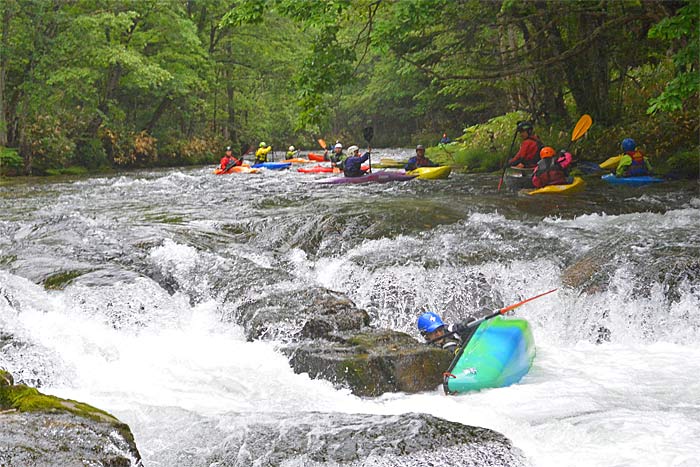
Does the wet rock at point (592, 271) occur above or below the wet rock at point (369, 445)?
above

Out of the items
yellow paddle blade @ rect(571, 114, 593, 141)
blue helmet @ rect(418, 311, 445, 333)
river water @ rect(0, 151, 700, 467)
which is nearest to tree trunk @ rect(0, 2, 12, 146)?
river water @ rect(0, 151, 700, 467)

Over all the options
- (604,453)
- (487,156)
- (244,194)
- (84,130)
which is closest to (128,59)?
(84,130)

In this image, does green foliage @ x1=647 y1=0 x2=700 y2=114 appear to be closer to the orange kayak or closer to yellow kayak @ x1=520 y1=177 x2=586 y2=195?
yellow kayak @ x1=520 y1=177 x2=586 y2=195

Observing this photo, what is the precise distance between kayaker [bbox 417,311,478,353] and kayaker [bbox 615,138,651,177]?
7743 mm

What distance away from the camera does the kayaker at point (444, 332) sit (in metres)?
5.15

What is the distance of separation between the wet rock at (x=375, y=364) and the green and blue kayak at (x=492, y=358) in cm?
20

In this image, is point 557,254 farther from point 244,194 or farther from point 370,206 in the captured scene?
point 244,194

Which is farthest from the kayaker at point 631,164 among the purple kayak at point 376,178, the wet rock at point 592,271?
the wet rock at point 592,271

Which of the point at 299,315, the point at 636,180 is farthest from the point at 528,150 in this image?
the point at 299,315

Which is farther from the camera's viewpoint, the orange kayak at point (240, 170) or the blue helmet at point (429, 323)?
the orange kayak at point (240, 170)

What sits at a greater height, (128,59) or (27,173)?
(128,59)

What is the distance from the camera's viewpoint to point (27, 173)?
1847 centimetres

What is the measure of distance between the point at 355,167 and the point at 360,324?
352 inches

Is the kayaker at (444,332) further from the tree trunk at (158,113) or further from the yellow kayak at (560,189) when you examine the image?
A: the tree trunk at (158,113)
